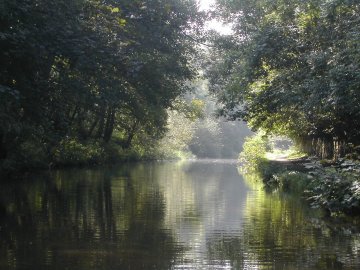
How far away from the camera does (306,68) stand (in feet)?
62.7

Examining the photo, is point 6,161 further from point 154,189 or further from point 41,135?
point 154,189

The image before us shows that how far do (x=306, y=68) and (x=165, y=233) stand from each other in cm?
1103

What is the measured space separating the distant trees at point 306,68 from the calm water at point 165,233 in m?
3.64

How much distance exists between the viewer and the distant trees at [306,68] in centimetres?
1467

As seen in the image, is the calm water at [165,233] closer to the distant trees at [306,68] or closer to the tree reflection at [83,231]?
the tree reflection at [83,231]

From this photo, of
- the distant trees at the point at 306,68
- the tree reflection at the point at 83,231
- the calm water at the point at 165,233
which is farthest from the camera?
the distant trees at the point at 306,68

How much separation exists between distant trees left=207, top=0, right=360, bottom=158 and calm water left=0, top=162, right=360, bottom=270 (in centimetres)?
364

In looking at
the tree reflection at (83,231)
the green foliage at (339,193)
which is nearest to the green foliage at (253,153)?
the tree reflection at (83,231)

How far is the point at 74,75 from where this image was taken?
16.7m

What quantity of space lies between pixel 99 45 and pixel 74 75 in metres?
1.86

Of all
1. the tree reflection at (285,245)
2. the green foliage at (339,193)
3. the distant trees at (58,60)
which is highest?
the distant trees at (58,60)

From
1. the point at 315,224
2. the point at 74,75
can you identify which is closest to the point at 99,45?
the point at 74,75

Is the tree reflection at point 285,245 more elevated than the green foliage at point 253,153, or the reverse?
the green foliage at point 253,153

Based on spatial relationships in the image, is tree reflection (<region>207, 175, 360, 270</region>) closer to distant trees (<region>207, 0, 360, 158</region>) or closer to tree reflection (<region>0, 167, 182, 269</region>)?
tree reflection (<region>0, 167, 182, 269</region>)
